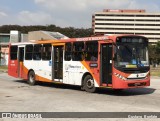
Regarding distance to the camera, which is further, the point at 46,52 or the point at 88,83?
the point at 46,52

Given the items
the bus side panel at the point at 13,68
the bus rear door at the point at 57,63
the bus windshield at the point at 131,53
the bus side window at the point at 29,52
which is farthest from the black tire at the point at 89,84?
the bus side panel at the point at 13,68

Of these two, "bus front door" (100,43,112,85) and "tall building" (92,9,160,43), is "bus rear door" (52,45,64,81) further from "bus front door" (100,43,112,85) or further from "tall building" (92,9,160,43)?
"tall building" (92,9,160,43)

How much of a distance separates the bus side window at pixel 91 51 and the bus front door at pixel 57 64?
2.50 metres

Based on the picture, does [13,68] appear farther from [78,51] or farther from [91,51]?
[91,51]

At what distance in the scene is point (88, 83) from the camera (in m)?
19.5

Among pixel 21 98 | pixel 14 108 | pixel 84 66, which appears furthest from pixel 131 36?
pixel 14 108

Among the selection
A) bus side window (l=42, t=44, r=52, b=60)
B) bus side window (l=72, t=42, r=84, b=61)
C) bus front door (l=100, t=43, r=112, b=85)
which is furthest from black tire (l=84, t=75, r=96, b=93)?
bus side window (l=42, t=44, r=52, b=60)

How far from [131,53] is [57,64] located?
529 cm

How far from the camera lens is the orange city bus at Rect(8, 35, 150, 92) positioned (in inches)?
705

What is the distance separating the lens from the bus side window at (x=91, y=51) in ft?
62.3

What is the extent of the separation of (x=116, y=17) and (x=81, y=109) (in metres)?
176

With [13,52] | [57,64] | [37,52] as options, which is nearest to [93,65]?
[57,64]

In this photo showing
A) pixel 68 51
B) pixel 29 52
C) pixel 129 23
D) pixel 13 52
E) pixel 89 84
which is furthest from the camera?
pixel 129 23

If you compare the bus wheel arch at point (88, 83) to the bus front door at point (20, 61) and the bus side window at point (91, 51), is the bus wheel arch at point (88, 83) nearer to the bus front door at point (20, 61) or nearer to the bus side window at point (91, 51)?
the bus side window at point (91, 51)
